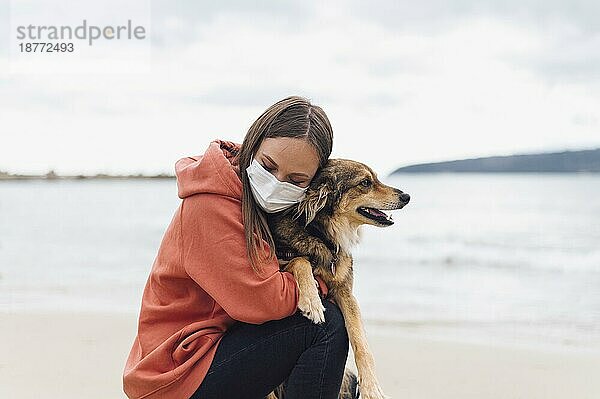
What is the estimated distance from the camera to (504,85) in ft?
58.2

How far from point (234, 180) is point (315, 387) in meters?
0.63

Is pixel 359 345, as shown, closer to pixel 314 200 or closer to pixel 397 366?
pixel 314 200

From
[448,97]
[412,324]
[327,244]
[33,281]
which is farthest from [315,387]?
[448,97]

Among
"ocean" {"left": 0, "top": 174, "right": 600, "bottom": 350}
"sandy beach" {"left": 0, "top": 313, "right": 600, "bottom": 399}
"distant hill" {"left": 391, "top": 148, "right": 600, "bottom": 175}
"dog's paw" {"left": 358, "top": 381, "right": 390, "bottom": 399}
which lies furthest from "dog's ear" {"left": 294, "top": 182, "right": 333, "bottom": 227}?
"distant hill" {"left": 391, "top": 148, "right": 600, "bottom": 175}

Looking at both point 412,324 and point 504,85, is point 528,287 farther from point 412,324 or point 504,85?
point 504,85

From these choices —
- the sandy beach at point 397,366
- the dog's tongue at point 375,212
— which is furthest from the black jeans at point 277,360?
the sandy beach at point 397,366

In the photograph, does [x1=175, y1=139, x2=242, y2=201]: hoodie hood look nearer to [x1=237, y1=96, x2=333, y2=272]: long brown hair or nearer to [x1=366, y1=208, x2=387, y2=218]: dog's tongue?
[x1=237, y1=96, x2=333, y2=272]: long brown hair

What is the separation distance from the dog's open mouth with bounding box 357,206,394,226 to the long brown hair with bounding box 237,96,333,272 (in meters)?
0.32

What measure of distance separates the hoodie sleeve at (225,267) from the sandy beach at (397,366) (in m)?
2.03

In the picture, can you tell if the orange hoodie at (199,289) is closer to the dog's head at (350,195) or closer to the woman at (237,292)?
the woman at (237,292)

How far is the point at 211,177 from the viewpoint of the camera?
7.52 ft

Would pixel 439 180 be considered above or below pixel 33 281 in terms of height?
below

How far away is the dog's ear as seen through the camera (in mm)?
2459

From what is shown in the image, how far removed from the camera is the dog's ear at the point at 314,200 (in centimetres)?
246
